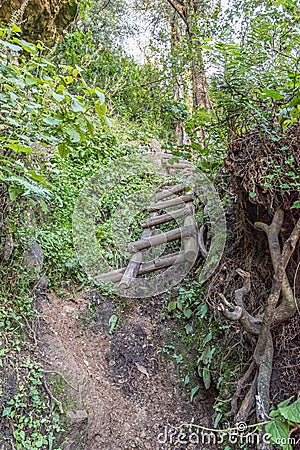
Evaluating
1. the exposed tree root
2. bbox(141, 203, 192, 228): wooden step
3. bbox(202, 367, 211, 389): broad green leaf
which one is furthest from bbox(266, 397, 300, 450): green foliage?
bbox(141, 203, 192, 228): wooden step

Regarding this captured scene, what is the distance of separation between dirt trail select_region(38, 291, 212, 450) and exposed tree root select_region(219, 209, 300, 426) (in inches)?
21.1

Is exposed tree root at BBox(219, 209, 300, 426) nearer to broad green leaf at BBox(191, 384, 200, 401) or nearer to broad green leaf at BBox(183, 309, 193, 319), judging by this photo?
broad green leaf at BBox(191, 384, 200, 401)

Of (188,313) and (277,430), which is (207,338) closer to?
(188,313)

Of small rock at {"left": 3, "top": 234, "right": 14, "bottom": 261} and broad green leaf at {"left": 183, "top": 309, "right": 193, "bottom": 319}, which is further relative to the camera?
broad green leaf at {"left": 183, "top": 309, "right": 193, "bottom": 319}

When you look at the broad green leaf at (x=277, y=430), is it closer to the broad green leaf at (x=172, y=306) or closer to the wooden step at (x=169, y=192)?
the broad green leaf at (x=172, y=306)

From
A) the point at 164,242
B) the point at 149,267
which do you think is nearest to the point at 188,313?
the point at 149,267

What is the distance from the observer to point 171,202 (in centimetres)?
336

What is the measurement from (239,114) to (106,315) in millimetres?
1753

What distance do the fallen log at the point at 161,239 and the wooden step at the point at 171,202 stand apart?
0.43 meters

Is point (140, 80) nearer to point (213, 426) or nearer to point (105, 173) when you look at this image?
point (105, 173)

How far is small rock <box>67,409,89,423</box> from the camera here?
179cm

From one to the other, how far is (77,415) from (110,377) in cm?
50

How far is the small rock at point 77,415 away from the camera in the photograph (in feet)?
5.86

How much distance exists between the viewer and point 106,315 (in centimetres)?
265
